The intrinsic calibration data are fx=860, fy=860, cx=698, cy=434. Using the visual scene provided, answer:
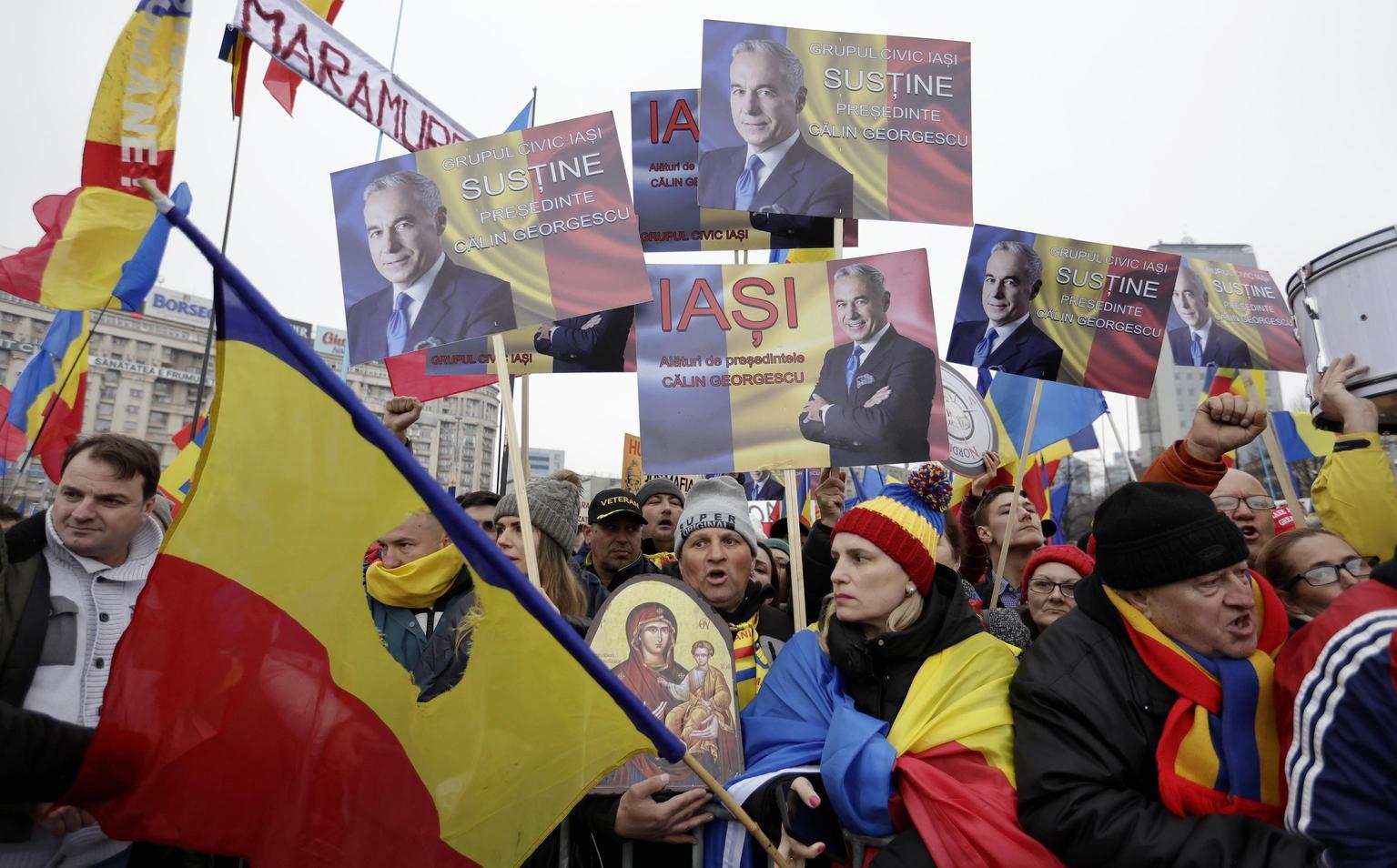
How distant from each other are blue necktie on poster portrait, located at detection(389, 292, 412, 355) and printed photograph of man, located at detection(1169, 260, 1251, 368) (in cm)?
536

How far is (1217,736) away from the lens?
2.05 metres

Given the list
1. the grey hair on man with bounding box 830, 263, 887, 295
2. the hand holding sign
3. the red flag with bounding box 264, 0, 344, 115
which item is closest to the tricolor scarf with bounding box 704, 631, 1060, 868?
the grey hair on man with bounding box 830, 263, 887, 295

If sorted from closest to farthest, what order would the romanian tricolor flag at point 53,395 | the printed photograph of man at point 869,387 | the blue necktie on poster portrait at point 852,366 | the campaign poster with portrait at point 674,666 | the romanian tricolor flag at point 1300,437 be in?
the campaign poster with portrait at point 674,666 → the printed photograph of man at point 869,387 → the blue necktie on poster portrait at point 852,366 → the romanian tricolor flag at point 53,395 → the romanian tricolor flag at point 1300,437

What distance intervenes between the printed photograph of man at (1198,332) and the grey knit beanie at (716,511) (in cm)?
425

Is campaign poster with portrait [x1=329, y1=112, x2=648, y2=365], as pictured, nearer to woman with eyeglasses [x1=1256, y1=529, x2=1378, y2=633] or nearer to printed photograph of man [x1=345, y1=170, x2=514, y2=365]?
printed photograph of man [x1=345, y1=170, x2=514, y2=365]

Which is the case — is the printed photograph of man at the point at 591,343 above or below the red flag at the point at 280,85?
below

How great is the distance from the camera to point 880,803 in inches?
90.4

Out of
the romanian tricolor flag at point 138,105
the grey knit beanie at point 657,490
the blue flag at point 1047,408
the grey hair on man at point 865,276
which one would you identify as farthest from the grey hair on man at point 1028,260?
the romanian tricolor flag at point 138,105

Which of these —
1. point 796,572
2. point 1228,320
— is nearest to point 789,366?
point 796,572

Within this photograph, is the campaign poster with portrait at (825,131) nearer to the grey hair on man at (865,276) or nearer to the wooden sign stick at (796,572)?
the grey hair on man at (865,276)

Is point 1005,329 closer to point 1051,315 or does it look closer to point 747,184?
point 1051,315

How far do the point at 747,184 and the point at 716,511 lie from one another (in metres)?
1.82

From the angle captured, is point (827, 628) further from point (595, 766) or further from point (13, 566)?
point (13, 566)

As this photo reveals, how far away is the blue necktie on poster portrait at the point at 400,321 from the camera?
13.1ft
